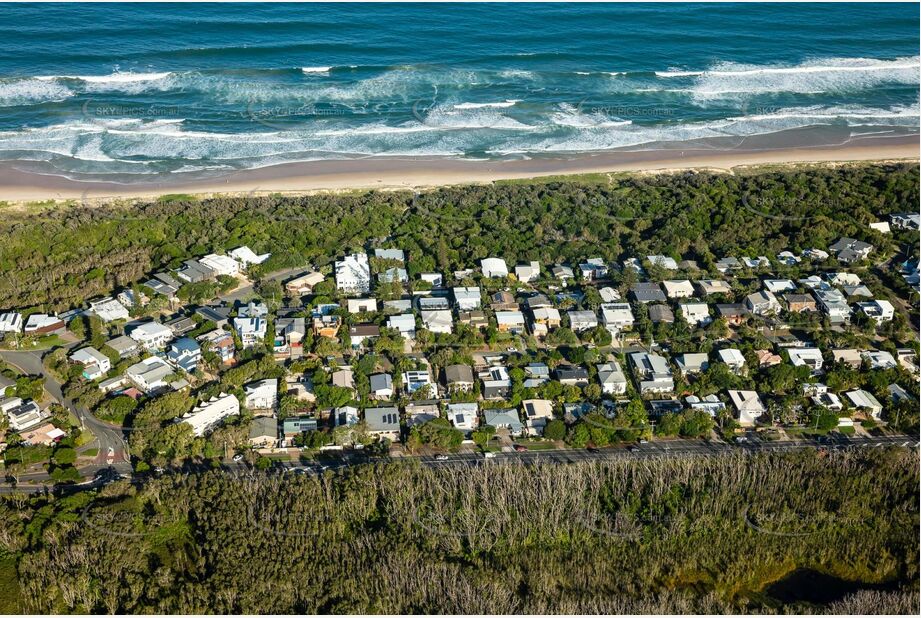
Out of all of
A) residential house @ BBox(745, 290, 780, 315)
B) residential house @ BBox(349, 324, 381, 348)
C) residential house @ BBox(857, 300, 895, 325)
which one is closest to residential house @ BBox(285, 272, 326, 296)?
residential house @ BBox(349, 324, 381, 348)

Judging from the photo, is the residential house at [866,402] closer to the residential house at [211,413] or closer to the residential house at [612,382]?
the residential house at [612,382]

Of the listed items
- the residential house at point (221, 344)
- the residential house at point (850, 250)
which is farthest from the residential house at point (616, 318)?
the residential house at point (221, 344)

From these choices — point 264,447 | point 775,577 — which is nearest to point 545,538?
point 775,577

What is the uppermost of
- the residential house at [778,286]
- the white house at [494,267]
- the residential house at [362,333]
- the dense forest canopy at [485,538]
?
the white house at [494,267]

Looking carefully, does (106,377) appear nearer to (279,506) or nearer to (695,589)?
(279,506)

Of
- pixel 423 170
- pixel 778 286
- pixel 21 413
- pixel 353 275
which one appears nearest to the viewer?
pixel 21 413

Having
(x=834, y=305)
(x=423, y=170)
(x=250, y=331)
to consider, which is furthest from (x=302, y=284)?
(x=834, y=305)

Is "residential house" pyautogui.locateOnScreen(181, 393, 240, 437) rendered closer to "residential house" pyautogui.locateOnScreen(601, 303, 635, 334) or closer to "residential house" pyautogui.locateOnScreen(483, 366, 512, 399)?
"residential house" pyautogui.locateOnScreen(483, 366, 512, 399)

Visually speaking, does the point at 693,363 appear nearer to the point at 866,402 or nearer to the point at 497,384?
the point at 866,402
